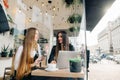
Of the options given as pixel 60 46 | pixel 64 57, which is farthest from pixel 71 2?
pixel 64 57

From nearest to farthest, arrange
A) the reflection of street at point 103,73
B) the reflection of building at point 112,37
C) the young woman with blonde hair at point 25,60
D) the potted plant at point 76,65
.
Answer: the potted plant at point 76,65, the young woman with blonde hair at point 25,60, the reflection of street at point 103,73, the reflection of building at point 112,37

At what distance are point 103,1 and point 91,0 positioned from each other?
0.38m

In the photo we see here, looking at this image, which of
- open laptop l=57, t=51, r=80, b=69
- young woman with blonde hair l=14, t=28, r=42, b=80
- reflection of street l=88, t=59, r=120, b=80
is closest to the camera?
open laptop l=57, t=51, r=80, b=69

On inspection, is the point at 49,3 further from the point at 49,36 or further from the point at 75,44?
the point at 75,44

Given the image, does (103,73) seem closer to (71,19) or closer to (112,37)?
(71,19)

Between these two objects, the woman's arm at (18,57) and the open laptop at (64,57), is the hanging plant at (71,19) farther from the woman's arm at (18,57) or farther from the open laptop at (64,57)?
the open laptop at (64,57)

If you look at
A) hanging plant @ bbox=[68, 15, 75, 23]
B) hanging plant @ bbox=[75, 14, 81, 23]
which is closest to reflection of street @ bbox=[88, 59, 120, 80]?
hanging plant @ bbox=[75, 14, 81, 23]

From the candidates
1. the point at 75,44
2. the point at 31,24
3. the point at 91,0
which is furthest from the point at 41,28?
the point at 91,0

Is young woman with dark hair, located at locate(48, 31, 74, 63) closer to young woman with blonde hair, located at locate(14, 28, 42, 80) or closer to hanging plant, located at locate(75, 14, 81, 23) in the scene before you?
young woman with blonde hair, located at locate(14, 28, 42, 80)

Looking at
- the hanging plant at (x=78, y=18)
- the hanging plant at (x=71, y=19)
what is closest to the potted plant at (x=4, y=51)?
the hanging plant at (x=71, y=19)

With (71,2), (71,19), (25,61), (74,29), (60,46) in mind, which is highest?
(71,2)

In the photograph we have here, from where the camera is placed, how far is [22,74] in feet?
8.98

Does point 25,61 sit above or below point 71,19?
below

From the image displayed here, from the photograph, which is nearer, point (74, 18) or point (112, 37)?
point (74, 18)
